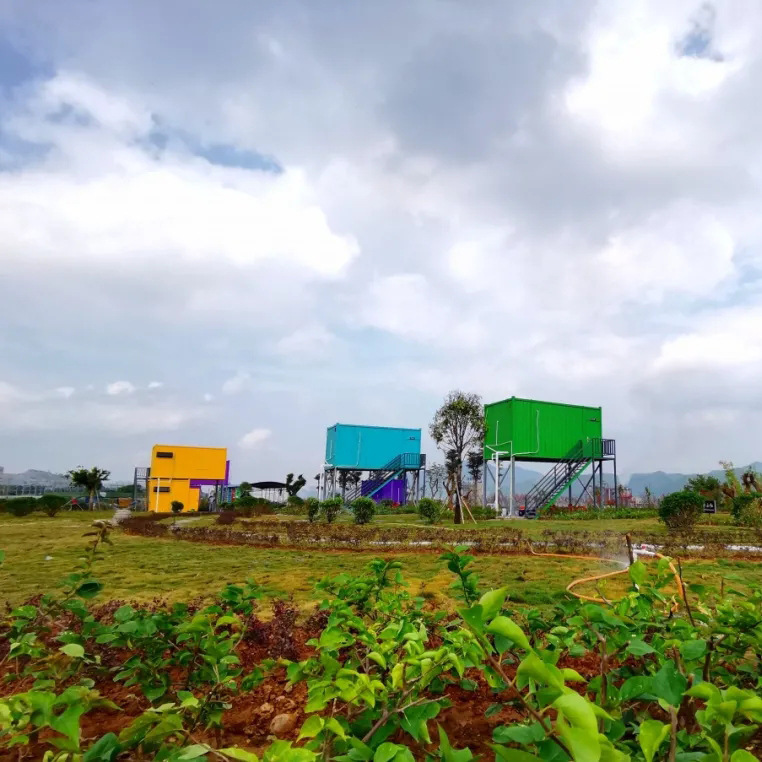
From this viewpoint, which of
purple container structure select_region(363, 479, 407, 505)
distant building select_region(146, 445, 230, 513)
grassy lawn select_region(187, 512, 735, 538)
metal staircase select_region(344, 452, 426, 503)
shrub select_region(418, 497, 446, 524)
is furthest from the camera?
distant building select_region(146, 445, 230, 513)

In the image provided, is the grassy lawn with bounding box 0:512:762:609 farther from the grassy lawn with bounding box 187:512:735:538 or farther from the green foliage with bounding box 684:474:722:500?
the green foliage with bounding box 684:474:722:500

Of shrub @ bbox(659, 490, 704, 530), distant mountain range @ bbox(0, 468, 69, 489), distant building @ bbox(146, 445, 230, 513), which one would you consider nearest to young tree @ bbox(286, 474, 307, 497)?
distant building @ bbox(146, 445, 230, 513)

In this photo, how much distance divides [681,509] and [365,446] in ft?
65.5

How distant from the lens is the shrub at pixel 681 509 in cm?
1462

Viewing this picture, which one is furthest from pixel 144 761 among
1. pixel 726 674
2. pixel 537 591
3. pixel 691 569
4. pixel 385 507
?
pixel 385 507

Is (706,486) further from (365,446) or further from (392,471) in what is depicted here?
(365,446)

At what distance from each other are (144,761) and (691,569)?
27.4 feet

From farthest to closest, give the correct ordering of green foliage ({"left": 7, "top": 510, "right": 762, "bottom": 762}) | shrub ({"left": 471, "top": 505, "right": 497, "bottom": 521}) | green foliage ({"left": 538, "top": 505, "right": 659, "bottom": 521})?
shrub ({"left": 471, "top": 505, "right": 497, "bottom": 521}), green foliage ({"left": 538, "top": 505, "right": 659, "bottom": 521}), green foliage ({"left": 7, "top": 510, "right": 762, "bottom": 762})

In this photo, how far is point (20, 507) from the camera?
23.2 m

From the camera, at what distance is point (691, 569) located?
7.71 metres

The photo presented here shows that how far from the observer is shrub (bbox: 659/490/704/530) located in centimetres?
1462

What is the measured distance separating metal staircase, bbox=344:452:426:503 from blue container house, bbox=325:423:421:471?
0.35 m

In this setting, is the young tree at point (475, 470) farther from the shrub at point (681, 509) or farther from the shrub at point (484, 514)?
the shrub at point (681, 509)

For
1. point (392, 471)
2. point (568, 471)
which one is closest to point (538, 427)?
point (568, 471)
